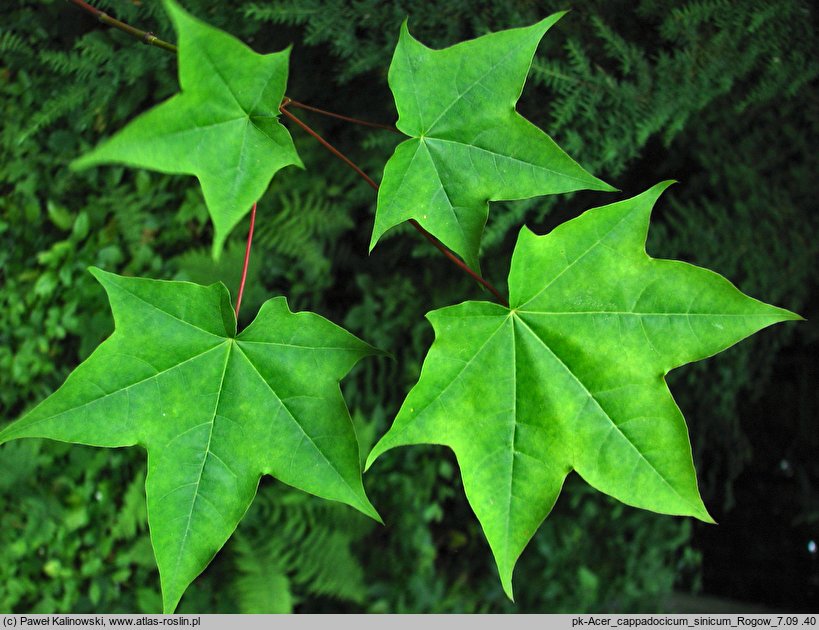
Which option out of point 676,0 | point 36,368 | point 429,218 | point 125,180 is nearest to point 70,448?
point 36,368

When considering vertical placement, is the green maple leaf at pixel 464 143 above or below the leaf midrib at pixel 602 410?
above

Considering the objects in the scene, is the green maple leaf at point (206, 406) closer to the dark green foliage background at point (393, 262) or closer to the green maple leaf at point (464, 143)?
the green maple leaf at point (464, 143)

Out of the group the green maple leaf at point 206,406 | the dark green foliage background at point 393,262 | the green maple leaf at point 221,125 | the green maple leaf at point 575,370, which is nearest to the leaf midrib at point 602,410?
the green maple leaf at point 575,370

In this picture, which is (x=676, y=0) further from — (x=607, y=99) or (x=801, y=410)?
(x=801, y=410)

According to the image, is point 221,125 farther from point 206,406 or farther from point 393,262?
point 393,262

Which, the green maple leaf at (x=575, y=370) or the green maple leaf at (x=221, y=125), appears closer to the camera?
the green maple leaf at (x=221, y=125)

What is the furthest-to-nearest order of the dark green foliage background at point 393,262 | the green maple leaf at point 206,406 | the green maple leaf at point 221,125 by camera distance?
the dark green foliage background at point 393,262 < the green maple leaf at point 206,406 < the green maple leaf at point 221,125

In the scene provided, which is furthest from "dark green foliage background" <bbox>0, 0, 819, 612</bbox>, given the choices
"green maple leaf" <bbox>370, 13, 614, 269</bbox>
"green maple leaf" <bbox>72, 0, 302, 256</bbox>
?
"green maple leaf" <bbox>72, 0, 302, 256</bbox>
